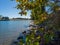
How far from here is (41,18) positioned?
9.60ft

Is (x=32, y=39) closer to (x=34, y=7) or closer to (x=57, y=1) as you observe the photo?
(x=34, y=7)

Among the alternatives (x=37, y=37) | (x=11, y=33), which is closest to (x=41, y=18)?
(x=37, y=37)

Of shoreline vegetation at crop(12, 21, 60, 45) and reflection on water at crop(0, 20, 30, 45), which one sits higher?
shoreline vegetation at crop(12, 21, 60, 45)

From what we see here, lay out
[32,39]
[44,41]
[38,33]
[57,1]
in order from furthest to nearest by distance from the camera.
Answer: [57,1]
[38,33]
[44,41]
[32,39]

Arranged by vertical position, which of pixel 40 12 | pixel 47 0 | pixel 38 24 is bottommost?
pixel 38 24

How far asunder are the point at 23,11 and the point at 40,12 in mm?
278

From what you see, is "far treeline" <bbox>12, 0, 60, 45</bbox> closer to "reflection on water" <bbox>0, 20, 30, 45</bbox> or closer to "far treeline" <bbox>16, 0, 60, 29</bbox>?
"far treeline" <bbox>16, 0, 60, 29</bbox>

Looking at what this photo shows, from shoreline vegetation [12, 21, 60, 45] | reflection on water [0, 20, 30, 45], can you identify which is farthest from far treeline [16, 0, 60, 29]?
reflection on water [0, 20, 30, 45]

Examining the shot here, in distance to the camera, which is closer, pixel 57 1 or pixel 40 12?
pixel 40 12

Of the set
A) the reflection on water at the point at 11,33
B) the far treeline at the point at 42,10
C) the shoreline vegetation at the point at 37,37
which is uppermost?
the far treeline at the point at 42,10

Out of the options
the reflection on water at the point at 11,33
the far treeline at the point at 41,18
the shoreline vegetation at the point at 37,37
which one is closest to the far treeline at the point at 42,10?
the far treeline at the point at 41,18

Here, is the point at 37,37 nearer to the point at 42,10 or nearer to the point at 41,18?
the point at 41,18

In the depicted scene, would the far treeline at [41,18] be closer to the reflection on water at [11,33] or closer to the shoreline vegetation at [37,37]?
the shoreline vegetation at [37,37]

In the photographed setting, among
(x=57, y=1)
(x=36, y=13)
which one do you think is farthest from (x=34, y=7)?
(x=57, y=1)
